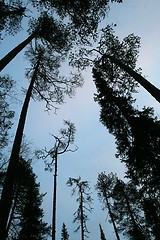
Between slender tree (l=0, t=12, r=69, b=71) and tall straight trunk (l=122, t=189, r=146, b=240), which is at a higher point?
slender tree (l=0, t=12, r=69, b=71)

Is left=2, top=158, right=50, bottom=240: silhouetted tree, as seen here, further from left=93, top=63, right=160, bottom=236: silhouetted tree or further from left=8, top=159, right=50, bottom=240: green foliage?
left=93, top=63, right=160, bottom=236: silhouetted tree

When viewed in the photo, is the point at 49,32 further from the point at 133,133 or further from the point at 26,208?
the point at 26,208

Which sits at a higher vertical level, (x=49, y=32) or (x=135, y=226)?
(x=49, y=32)

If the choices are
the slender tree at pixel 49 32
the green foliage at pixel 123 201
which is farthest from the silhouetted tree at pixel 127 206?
the slender tree at pixel 49 32

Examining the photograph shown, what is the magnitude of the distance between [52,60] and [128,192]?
720 inches

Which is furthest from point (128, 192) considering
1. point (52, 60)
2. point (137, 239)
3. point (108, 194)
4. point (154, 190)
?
point (52, 60)

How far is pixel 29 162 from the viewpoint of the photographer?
64.7 ft

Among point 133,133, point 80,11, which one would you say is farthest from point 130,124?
point 80,11

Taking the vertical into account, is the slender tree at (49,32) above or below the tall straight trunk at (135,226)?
above

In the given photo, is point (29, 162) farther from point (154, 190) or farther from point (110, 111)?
point (154, 190)

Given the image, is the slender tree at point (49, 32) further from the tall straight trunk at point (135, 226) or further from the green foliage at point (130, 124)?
the tall straight trunk at point (135, 226)

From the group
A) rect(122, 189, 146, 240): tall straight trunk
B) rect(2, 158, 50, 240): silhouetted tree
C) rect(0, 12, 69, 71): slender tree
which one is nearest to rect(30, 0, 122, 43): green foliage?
rect(0, 12, 69, 71): slender tree

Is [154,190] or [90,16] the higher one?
[90,16]

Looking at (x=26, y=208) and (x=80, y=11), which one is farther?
(x=26, y=208)
